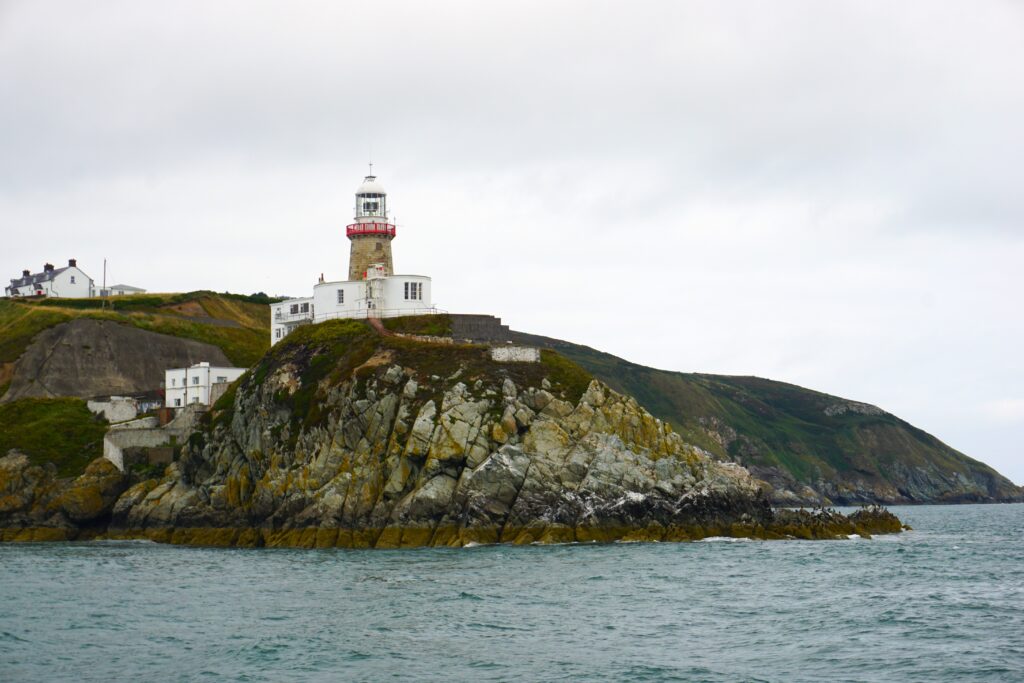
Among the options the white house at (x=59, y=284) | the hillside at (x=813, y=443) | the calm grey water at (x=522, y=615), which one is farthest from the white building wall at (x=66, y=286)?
the calm grey water at (x=522, y=615)

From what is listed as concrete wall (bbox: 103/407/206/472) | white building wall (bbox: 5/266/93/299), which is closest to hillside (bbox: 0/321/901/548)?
concrete wall (bbox: 103/407/206/472)

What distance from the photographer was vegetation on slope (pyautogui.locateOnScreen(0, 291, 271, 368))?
11244 centimetres

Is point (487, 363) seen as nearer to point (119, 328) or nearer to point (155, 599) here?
point (155, 599)

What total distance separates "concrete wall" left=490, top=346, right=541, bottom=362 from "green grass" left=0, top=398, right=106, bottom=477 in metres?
31.4

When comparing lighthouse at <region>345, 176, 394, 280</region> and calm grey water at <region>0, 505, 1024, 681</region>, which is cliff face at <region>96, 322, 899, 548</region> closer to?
calm grey water at <region>0, 505, 1024, 681</region>

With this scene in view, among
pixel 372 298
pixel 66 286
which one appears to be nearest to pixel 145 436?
pixel 372 298

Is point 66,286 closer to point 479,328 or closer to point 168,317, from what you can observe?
point 168,317

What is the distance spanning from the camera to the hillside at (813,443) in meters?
162

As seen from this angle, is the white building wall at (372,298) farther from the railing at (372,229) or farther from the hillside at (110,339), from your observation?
the hillside at (110,339)

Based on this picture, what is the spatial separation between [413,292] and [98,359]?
117ft

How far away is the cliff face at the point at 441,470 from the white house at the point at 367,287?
960cm

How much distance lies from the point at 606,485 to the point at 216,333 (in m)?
64.0

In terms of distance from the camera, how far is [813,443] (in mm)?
175625

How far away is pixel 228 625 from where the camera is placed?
39.2 meters
